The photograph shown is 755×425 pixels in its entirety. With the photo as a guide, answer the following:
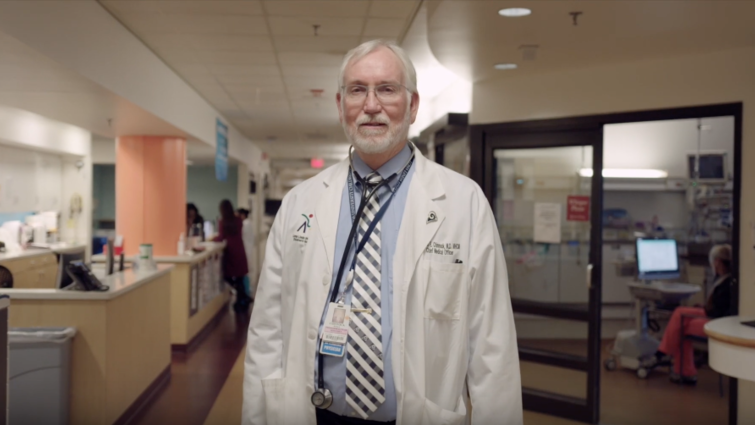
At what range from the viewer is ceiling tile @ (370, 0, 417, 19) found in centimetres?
459

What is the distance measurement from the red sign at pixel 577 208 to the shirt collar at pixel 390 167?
356 centimetres

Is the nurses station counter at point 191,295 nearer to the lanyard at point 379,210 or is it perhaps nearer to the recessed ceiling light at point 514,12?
the recessed ceiling light at point 514,12

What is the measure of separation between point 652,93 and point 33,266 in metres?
6.93

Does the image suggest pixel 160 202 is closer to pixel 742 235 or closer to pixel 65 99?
pixel 65 99

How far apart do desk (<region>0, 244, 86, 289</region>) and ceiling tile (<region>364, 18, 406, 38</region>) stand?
395 cm

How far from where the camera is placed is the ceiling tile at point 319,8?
4547 millimetres

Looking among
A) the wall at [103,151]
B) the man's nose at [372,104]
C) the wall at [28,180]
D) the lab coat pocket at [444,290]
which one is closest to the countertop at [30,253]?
the wall at [28,180]

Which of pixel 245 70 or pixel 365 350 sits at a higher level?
pixel 245 70

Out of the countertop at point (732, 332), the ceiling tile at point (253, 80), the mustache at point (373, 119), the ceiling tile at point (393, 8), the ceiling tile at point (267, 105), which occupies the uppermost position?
the ceiling tile at point (393, 8)

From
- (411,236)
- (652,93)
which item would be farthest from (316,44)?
(411,236)

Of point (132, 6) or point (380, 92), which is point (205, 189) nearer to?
point (132, 6)

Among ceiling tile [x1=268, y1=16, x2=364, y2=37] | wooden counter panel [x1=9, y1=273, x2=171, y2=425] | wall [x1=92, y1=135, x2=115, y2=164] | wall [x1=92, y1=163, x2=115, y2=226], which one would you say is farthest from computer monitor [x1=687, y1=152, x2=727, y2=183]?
wall [x1=92, y1=163, x2=115, y2=226]

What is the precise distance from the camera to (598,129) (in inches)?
196

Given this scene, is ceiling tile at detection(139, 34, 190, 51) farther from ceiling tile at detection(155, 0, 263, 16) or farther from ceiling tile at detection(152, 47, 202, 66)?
ceiling tile at detection(155, 0, 263, 16)
